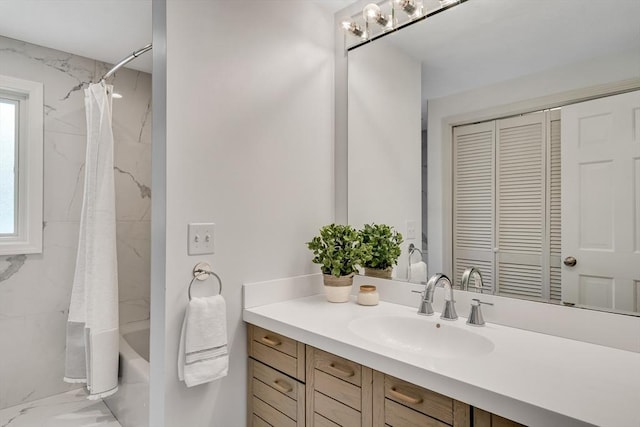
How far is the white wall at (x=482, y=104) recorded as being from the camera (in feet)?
3.84

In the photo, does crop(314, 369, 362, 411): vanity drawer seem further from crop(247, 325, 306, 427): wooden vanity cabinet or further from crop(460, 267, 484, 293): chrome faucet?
crop(460, 267, 484, 293): chrome faucet

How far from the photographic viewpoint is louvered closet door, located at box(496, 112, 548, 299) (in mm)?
1289

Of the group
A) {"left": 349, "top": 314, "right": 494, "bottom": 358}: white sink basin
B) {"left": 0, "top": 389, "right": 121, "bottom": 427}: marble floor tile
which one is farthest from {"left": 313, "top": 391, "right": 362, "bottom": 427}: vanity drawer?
{"left": 0, "top": 389, "right": 121, "bottom": 427}: marble floor tile

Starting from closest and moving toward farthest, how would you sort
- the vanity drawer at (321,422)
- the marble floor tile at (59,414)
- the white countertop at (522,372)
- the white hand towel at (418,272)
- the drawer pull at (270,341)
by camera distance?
the white countertop at (522,372) < the vanity drawer at (321,422) < the drawer pull at (270,341) < the white hand towel at (418,272) < the marble floor tile at (59,414)

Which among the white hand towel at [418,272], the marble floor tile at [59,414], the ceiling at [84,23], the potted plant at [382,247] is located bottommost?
the marble floor tile at [59,414]

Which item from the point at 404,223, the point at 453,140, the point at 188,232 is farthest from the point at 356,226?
the point at 188,232

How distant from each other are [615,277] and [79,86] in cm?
321

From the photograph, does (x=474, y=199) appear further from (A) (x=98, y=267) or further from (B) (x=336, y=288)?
(A) (x=98, y=267)

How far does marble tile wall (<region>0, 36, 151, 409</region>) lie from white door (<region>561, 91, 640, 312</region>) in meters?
2.80

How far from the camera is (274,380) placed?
4.71 feet

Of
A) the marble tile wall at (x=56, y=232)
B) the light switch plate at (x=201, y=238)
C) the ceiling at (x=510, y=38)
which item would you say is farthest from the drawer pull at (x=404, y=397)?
the marble tile wall at (x=56, y=232)

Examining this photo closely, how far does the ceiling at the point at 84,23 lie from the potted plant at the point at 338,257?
1213 mm

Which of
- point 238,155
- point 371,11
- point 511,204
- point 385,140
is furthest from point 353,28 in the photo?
point 511,204

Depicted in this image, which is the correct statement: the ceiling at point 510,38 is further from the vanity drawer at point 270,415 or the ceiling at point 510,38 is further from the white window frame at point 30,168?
the white window frame at point 30,168
